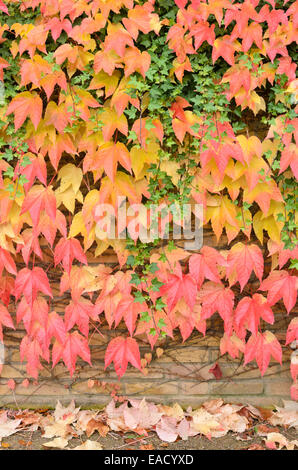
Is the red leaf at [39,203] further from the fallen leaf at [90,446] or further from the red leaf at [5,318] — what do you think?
the fallen leaf at [90,446]

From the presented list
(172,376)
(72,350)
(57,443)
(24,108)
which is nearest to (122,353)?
(72,350)

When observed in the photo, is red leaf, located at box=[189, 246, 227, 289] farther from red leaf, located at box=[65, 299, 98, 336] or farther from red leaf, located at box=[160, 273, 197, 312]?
red leaf, located at box=[65, 299, 98, 336]

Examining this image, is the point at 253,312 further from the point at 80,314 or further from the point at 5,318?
the point at 5,318

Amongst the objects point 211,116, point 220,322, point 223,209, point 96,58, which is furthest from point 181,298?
point 96,58

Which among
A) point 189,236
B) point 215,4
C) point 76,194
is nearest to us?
point 215,4

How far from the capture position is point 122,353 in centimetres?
234

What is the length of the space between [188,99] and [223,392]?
160cm

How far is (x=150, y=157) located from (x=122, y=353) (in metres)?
1.01

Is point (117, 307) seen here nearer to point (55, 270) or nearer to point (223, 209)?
point (55, 270)

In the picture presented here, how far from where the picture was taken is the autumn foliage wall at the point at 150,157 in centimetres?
203

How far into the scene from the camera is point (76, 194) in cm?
227

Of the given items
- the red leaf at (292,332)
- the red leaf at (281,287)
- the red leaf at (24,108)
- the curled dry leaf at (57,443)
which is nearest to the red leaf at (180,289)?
the red leaf at (281,287)

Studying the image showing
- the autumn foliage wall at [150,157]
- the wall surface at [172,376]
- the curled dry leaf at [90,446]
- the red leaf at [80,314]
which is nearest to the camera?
the autumn foliage wall at [150,157]

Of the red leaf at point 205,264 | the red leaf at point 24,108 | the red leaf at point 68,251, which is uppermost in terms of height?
the red leaf at point 24,108
